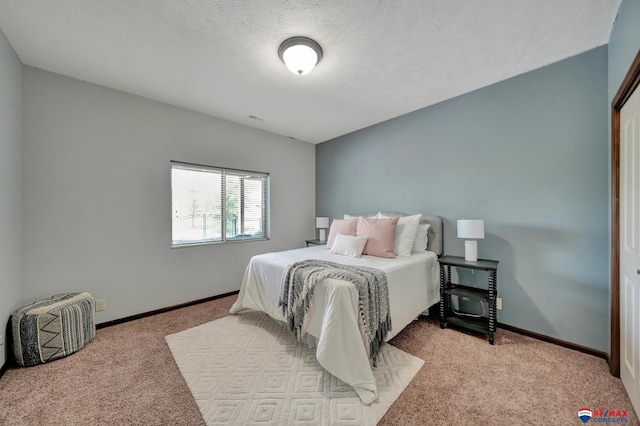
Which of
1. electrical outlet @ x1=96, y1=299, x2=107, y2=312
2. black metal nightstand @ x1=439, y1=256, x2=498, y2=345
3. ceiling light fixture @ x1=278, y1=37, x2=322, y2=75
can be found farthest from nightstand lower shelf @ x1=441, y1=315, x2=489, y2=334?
electrical outlet @ x1=96, y1=299, x2=107, y2=312

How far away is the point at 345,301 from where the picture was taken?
1725 mm

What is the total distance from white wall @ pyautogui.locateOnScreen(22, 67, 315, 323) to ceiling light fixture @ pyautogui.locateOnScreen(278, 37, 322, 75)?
1.94 metres

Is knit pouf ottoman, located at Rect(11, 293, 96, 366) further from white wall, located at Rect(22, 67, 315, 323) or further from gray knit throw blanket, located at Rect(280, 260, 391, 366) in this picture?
gray knit throw blanket, located at Rect(280, 260, 391, 366)

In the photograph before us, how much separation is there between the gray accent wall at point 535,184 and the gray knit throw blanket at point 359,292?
1.48 m

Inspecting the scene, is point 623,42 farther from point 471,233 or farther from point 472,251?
point 472,251

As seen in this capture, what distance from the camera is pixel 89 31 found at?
1821mm

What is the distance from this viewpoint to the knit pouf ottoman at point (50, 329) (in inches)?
75.7

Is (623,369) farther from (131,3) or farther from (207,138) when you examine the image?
(207,138)

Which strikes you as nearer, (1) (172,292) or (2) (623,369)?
(2) (623,369)

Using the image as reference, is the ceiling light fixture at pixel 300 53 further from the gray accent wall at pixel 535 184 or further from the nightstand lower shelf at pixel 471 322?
the nightstand lower shelf at pixel 471 322

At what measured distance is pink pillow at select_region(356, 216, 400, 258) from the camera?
2732mm

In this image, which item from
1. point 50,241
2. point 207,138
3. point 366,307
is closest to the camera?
point 366,307

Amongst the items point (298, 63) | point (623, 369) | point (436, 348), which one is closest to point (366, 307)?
point (436, 348)

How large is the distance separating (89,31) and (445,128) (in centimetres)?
352
